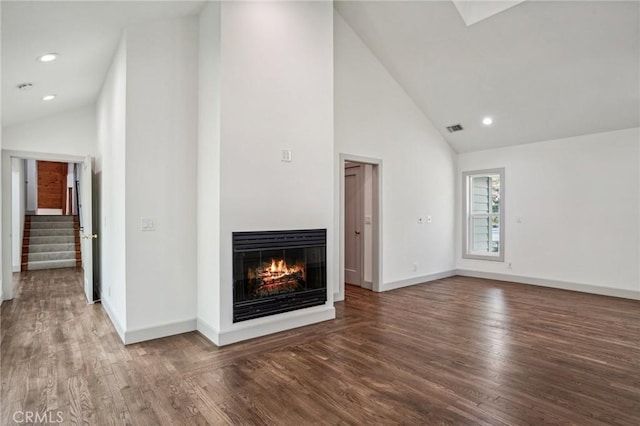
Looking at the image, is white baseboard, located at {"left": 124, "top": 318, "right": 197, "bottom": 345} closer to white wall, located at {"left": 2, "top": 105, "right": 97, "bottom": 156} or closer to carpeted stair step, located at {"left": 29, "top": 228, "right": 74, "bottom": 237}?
white wall, located at {"left": 2, "top": 105, "right": 97, "bottom": 156}

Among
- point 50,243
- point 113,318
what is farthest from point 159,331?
point 50,243

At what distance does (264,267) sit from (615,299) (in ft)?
17.7

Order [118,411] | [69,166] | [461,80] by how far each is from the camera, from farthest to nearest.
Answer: [69,166], [461,80], [118,411]

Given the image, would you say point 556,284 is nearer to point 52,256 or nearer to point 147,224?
point 147,224

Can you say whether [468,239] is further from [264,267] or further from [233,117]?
[233,117]

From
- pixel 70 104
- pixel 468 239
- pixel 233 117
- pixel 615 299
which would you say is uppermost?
pixel 70 104

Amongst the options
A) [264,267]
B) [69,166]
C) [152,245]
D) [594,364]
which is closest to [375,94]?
[264,267]

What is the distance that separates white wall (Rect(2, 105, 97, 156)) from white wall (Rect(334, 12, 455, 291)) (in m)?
3.92

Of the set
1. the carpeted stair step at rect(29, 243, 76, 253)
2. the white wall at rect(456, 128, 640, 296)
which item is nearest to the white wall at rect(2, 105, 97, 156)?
the carpeted stair step at rect(29, 243, 76, 253)

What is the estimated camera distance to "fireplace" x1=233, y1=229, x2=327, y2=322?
11.6 ft

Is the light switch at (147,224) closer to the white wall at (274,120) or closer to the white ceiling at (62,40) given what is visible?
the white wall at (274,120)

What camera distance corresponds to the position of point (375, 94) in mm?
5848

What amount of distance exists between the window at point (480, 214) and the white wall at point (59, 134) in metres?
6.95

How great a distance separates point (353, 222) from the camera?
630 centimetres
